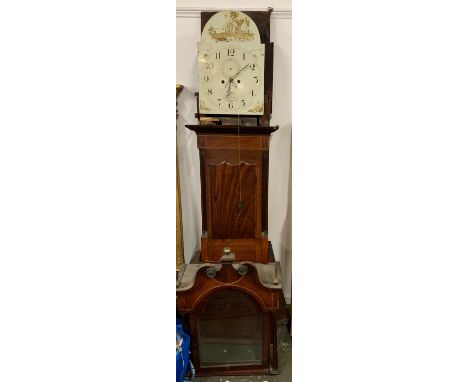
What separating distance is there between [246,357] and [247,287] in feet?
1.10

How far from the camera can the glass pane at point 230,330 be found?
4.78 ft

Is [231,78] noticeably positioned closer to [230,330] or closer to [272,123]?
[272,123]

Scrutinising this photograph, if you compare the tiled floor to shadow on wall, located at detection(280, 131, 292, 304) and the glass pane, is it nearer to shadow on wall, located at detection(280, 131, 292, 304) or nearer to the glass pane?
the glass pane

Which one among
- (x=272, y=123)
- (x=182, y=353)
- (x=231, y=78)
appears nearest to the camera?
(x=182, y=353)

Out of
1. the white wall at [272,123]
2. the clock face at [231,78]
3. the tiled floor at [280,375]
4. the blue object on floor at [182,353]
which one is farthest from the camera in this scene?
the white wall at [272,123]

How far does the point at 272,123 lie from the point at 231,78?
1.43 ft

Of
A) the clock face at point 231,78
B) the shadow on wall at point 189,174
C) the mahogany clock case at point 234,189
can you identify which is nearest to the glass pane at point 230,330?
the mahogany clock case at point 234,189

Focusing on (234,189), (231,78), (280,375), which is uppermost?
(231,78)

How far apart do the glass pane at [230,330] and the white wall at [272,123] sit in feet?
1.97

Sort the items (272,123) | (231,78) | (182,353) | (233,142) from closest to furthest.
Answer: (182,353) < (233,142) < (231,78) < (272,123)

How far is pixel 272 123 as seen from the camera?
2.00m

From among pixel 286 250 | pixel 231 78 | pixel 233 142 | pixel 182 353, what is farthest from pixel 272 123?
pixel 182 353

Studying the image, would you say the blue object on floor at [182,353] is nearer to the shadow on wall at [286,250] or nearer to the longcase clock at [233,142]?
the longcase clock at [233,142]

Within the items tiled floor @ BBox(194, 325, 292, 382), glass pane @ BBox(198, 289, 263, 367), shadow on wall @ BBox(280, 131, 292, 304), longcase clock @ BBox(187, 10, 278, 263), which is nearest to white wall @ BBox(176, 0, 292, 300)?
shadow on wall @ BBox(280, 131, 292, 304)
